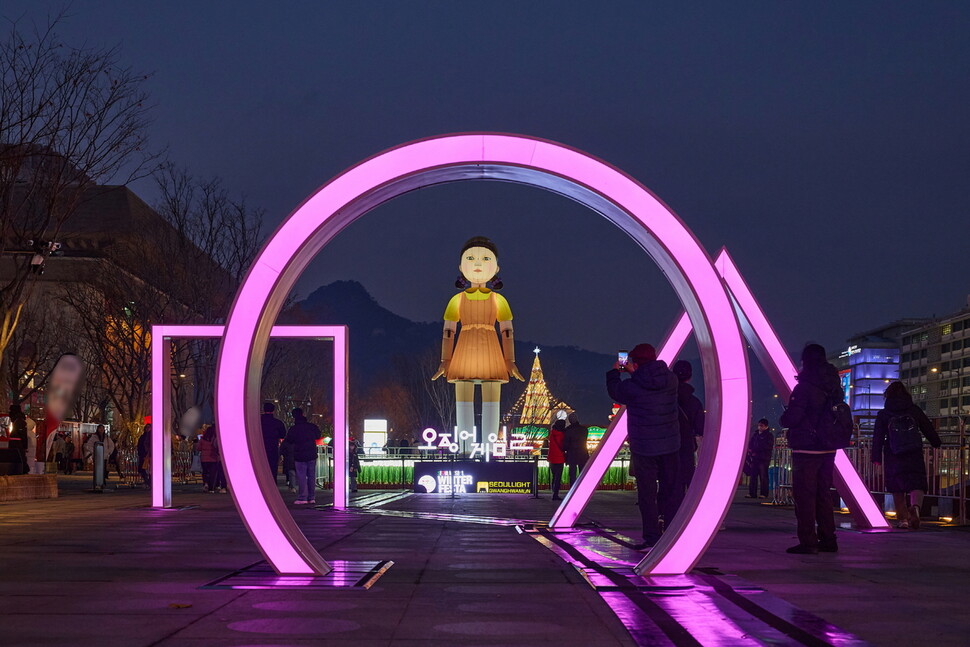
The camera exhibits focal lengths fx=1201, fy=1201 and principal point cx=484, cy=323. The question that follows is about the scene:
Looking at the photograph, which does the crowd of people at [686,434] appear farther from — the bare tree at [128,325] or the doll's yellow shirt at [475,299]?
the bare tree at [128,325]

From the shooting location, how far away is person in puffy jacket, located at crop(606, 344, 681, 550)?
1150 centimetres

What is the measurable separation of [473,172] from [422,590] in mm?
3596

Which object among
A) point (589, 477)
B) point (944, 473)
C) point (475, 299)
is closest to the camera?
point (589, 477)

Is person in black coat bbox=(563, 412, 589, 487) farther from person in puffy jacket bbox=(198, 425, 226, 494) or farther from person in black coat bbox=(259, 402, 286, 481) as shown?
person in puffy jacket bbox=(198, 425, 226, 494)

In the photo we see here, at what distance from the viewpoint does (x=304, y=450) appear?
74.2ft

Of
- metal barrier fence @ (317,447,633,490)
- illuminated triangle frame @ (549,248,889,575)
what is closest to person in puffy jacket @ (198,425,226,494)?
metal barrier fence @ (317,447,633,490)

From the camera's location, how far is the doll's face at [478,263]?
31.8 metres

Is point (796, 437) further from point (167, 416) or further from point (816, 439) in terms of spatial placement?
point (167, 416)

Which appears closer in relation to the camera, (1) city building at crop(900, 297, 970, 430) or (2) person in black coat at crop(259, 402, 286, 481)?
(2) person in black coat at crop(259, 402, 286, 481)

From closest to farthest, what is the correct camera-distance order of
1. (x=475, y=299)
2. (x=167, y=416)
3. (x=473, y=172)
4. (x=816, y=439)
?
1. (x=473, y=172)
2. (x=816, y=439)
3. (x=167, y=416)
4. (x=475, y=299)

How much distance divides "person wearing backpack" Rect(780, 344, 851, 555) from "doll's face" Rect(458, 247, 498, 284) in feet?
64.1

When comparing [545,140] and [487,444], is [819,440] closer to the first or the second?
[545,140]

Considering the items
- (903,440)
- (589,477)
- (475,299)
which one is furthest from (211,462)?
(903,440)

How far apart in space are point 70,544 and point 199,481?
89.6 feet
